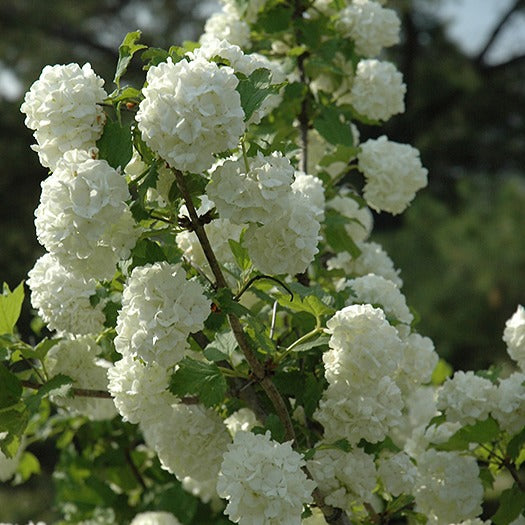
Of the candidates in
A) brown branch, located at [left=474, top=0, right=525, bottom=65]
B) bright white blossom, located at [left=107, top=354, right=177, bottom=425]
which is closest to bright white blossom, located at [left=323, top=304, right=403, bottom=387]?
bright white blossom, located at [left=107, top=354, right=177, bottom=425]

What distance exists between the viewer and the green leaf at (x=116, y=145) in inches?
41.0

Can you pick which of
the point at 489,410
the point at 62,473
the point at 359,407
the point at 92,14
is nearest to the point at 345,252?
the point at 489,410

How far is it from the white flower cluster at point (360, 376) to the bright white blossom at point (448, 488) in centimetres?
25

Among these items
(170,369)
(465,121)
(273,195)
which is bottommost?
(170,369)

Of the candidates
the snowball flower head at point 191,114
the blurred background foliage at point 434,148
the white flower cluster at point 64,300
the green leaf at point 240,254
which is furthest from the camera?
the blurred background foliage at point 434,148

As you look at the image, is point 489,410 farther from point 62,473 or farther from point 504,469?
point 62,473

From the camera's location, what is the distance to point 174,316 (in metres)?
1.06

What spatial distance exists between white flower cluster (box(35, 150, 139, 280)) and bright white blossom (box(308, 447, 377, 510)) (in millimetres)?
461

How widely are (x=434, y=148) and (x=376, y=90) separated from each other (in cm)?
656

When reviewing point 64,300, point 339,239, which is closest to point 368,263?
point 339,239

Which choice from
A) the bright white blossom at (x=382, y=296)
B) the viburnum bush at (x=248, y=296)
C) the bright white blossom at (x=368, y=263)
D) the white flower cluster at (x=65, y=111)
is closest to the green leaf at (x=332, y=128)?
the viburnum bush at (x=248, y=296)

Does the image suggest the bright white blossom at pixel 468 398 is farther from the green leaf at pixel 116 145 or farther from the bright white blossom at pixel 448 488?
the green leaf at pixel 116 145

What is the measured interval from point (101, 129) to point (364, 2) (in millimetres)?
980

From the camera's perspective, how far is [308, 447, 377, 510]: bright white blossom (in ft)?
4.13
